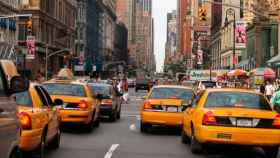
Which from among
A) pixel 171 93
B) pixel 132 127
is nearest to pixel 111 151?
pixel 171 93

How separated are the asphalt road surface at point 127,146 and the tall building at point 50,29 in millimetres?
65090

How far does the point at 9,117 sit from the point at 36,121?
3811 millimetres

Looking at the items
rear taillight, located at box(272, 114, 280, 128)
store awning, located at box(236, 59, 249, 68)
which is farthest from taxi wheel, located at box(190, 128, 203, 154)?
store awning, located at box(236, 59, 249, 68)

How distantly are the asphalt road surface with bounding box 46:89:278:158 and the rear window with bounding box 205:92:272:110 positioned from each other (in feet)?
3.05

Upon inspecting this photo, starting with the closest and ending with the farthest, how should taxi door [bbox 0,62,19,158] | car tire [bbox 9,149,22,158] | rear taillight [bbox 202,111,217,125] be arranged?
taxi door [bbox 0,62,19,158], car tire [bbox 9,149,22,158], rear taillight [bbox 202,111,217,125]

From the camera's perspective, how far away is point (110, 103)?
2405cm

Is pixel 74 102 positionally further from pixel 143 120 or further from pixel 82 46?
pixel 82 46

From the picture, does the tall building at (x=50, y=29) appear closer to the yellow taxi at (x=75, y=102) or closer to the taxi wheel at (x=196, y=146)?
the yellow taxi at (x=75, y=102)

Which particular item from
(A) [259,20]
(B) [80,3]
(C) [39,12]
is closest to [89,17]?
(B) [80,3]

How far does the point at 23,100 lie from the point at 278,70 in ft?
164

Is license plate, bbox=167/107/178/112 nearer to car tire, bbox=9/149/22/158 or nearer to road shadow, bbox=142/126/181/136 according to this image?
road shadow, bbox=142/126/181/136

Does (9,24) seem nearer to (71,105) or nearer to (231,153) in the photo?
(71,105)

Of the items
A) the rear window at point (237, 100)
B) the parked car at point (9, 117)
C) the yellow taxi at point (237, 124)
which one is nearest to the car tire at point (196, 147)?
the yellow taxi at point (237, 124)

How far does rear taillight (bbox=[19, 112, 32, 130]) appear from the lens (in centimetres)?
1038
